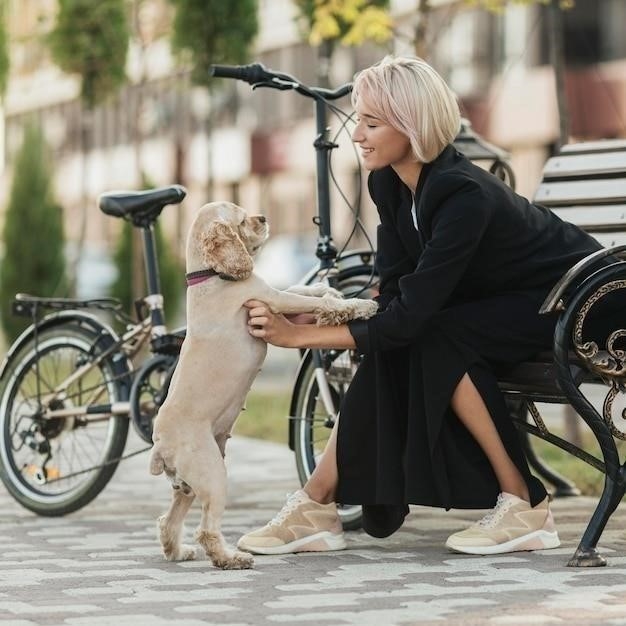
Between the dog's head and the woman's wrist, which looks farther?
the woman's wrist

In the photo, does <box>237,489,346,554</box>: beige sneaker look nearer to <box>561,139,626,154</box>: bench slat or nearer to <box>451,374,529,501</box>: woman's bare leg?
<box>451,374,529,501</box>: woman's bare leg

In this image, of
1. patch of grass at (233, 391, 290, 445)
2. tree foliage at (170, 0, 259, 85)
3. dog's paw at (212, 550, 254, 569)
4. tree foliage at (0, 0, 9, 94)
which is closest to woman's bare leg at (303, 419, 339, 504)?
dog's paw at (212, 550, 254, 569)

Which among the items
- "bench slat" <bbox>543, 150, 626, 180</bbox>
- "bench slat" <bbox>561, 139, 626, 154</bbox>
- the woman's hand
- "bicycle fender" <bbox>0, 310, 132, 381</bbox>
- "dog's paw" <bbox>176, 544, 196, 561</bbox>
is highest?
"bench slat" <bbox>561, 139, 626, 154</bbox>

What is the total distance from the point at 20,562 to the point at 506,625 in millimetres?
1873

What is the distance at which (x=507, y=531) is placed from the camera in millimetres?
5422

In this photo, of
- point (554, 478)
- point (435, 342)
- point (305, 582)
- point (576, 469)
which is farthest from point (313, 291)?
point (576, 469)

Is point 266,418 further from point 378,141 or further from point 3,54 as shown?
point 3,54

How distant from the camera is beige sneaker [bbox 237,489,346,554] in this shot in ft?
18.2

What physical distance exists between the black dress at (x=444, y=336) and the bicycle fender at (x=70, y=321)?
1.50 meters

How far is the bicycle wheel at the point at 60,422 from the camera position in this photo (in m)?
6.77

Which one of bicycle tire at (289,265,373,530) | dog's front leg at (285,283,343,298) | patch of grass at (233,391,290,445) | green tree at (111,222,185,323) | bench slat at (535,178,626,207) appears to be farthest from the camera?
green tree at (111,222,185,323)

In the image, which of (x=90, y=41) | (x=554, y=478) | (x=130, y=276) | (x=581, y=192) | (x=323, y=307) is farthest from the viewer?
(x=130, y=276)

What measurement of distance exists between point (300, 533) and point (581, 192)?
1872 mm

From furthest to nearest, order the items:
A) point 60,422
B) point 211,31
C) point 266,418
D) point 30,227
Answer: point 30,227 → point 211,31 → point 266,418 → point 60,422
